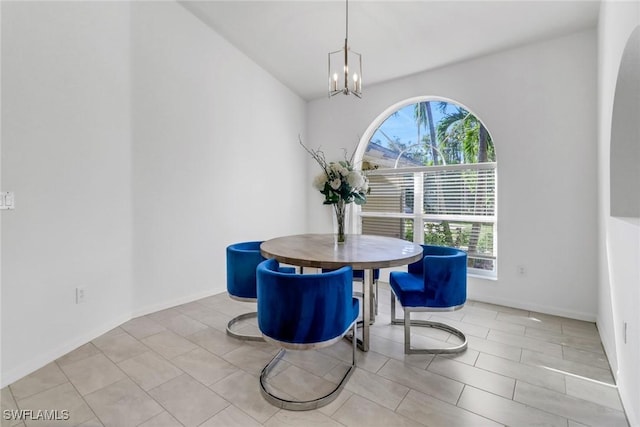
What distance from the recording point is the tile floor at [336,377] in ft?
5.27

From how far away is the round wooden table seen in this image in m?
1.91

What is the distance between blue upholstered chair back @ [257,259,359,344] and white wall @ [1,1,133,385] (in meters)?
1.61

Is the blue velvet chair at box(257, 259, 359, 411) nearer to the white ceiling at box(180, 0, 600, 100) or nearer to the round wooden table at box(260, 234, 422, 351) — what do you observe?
the round wooden table at box(260, 234, 422, 351)

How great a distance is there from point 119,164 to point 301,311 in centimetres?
219

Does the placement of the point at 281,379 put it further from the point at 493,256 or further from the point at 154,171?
the point at 493,256

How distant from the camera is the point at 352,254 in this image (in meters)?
2.10

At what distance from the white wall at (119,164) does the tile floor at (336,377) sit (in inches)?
16.8

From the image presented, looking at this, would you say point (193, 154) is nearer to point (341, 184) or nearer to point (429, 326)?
point (341, 184)

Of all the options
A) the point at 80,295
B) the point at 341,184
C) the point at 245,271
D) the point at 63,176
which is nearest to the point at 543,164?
the point at 341,184

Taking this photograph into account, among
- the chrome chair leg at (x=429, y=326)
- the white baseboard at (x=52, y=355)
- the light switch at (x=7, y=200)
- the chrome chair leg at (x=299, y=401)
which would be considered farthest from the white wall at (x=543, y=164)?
the light switch at (x=7, y=200)

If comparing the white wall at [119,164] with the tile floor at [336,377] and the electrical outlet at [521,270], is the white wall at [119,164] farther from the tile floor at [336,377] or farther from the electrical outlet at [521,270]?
the electrical outlet at [521,270]

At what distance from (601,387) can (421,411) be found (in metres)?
1.16

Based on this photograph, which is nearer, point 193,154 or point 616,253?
point 616,253

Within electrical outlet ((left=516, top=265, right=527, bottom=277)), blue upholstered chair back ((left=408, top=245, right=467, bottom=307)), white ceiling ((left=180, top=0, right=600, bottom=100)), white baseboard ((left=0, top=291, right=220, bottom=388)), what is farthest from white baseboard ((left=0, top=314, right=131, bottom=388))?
electrical outlet ((left=516, top=265, right=527, bottom=277))
